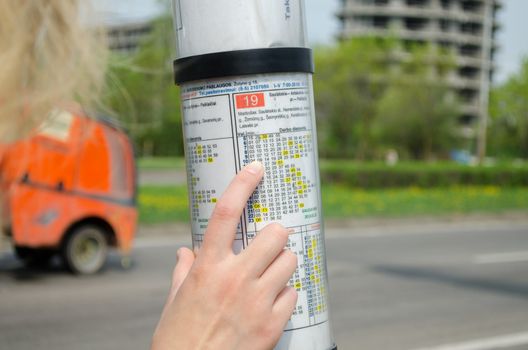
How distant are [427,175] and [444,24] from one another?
69.6 meters

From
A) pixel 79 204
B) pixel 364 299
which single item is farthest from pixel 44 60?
pixel 79 204

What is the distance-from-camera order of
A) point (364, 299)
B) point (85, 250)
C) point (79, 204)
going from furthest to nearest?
point (85, 250) < point (79, 204) < point (364, 299)

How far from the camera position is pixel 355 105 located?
133 ft

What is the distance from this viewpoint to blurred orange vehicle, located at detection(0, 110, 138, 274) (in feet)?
24.8

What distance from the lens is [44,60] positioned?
5.75ft

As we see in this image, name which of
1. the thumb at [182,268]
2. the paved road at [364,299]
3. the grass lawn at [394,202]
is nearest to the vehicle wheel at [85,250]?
the paved road at [364,299]

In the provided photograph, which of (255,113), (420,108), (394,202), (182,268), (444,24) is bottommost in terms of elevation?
(394,202)

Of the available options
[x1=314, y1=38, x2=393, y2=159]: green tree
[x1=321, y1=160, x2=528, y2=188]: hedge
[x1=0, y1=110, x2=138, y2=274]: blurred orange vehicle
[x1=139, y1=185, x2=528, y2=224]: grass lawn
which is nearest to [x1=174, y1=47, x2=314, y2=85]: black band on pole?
[x1=0, y1=110, x2=138, y2=274]: blurred orange vehicle

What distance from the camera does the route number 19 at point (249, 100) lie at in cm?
103

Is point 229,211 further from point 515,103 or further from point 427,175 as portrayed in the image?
point 515,103

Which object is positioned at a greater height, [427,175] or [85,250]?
[85,250]

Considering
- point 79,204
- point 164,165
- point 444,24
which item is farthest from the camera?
point 444,24

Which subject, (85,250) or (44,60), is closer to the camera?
(44,60)

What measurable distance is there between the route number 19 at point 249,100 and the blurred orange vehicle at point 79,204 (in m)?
6.24
